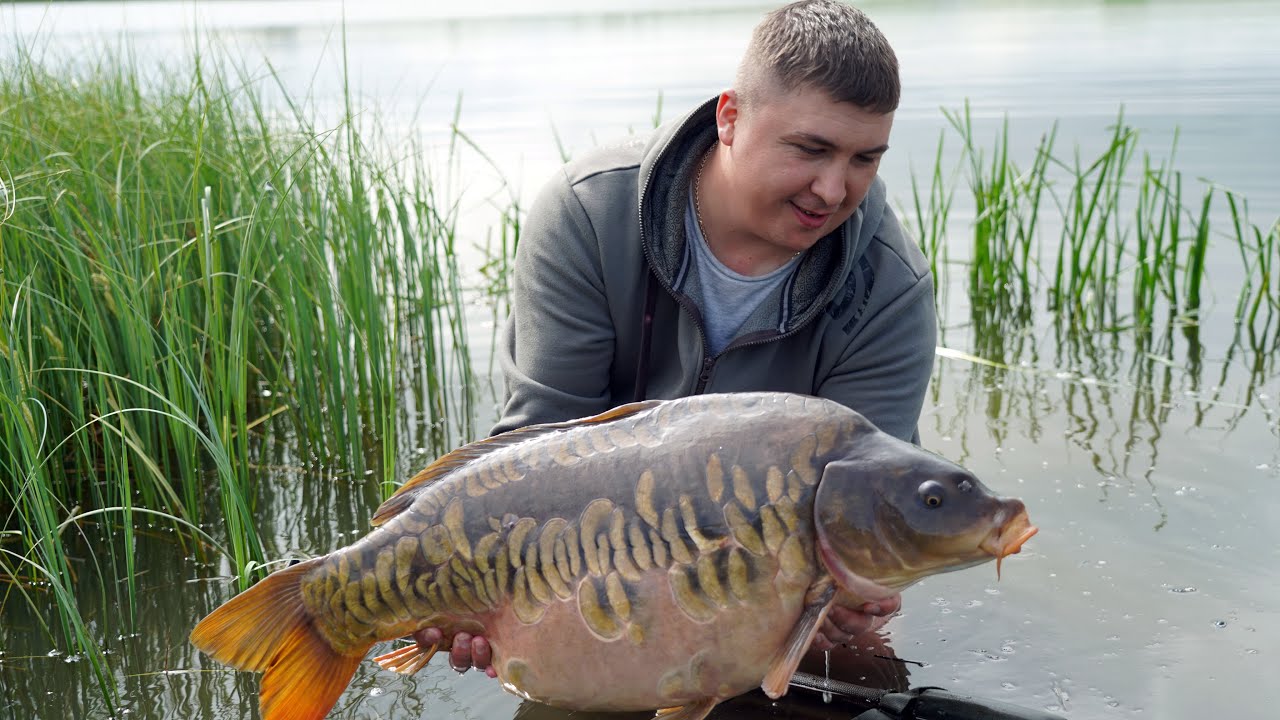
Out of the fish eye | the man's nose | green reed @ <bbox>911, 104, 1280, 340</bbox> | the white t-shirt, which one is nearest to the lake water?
green reed @ <bbox>911, 104, 1280, 340</bbox>

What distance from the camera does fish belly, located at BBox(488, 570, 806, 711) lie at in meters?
1.66

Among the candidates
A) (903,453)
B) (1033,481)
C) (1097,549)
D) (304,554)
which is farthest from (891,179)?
(903,453)

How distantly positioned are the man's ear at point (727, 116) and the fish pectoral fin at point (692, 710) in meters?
1.04

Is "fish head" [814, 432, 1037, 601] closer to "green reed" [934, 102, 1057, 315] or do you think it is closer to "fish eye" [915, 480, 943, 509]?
"fish eye" [915, 480, 943, 509]

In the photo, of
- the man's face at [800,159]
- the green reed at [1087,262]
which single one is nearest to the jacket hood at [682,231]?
the man's face at [800,159]

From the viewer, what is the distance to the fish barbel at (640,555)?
1623mm

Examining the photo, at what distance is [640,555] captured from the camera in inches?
65.9

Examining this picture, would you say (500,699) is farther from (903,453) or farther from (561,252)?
(903,453)

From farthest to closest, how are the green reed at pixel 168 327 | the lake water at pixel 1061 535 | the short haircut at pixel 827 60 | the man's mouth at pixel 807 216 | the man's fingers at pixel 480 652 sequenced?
the green reed at pixel 168 327 → the lake water at pixel 1061 535 → the man's mouth at pixel 807 216 → the short haircut at pixel 827 60 → the man's fingers at pixel 480 652

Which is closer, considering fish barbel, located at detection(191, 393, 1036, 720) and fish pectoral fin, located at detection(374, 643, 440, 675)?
fish barbel, located at detection(191, 393, 1036, 720)

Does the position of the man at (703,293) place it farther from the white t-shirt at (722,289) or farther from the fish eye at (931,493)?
the fish eye at (931,493)

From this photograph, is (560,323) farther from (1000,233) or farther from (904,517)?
(1000,233)

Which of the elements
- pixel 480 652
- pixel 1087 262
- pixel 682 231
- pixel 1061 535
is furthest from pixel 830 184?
pixel 1087 262

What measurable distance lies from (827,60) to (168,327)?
142 centimetres
